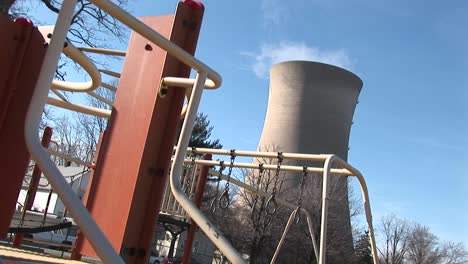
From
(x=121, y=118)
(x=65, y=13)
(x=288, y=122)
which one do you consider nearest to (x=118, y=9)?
(x=65, y=13)

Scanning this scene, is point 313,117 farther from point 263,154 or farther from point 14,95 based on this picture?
point 14,95

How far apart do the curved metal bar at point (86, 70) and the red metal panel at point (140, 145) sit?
161 millimetres

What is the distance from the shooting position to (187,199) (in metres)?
1.99

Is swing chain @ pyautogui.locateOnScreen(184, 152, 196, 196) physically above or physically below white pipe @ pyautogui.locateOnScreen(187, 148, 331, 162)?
below

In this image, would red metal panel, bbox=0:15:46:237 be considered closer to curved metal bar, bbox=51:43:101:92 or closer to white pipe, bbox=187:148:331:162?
curved metal bar, bbox=51:43:101:92

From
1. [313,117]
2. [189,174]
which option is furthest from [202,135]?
[189,174]

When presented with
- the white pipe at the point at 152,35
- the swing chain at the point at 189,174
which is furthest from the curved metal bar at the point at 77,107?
the swing chain at the point at 189,174

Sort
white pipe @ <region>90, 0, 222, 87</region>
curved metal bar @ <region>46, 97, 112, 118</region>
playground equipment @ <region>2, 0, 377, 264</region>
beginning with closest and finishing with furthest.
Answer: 1. white pipe @ <region>90, 0, 222, 87</region>
2. playground equipment @ <region>2, 0, 377, 264</region>
3. curved metal bar @ <region>46, 97, 112, 118</region>

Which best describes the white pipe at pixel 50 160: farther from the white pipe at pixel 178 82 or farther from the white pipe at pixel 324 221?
the white pipe at pixel 324 221

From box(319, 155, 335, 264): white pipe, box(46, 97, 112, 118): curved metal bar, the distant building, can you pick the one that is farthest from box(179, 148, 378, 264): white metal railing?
box(46, 97, 112, 118): curved metal bar

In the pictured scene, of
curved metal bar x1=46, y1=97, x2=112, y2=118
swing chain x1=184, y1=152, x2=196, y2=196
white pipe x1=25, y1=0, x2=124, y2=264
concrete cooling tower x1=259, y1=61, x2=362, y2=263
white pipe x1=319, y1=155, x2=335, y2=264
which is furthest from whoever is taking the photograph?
concrete cooling tower x1=259, y1=61, x2=362, y2=263

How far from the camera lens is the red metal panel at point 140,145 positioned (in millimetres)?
2066

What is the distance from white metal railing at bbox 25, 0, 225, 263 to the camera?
1.48 m

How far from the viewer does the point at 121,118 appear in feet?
7.73
